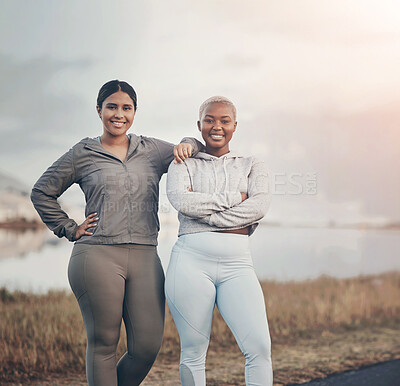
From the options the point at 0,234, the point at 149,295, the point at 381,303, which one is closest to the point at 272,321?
the point at 381,303

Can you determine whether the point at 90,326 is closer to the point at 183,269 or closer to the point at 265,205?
the point at 183,269

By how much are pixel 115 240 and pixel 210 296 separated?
551 mm

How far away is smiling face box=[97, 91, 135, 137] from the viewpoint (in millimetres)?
2641

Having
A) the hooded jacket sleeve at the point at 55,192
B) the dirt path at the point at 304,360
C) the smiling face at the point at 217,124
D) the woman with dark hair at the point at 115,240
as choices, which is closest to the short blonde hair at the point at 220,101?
the smiling face at the point at 217,124

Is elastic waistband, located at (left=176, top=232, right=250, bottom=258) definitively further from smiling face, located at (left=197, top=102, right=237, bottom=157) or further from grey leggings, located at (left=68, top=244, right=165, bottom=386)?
smiling face, located at (left=197, top=102, right=237, bottom=157)

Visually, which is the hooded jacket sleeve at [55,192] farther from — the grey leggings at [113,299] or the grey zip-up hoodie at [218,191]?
the grey zip-up hoodie at [218,191]

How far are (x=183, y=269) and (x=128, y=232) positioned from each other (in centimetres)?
36

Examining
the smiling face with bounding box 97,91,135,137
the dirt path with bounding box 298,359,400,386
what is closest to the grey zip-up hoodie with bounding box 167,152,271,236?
the smiling face with bounding box 97,91,135,137

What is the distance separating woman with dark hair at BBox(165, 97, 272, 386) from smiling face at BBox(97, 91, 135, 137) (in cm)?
38

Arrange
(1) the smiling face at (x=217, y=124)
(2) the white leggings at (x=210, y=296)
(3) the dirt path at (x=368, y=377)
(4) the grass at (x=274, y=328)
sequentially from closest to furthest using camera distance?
(2) the white leggings at (x=210, y=296) → (1) the smiling face at (x=217, y=124) → (3) the dirt path at (x=368, y=377) → (4) the grass at (x=274, y=328)

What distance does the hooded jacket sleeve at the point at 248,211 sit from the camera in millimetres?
2443

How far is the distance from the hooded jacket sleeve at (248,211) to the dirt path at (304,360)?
7.31 ft

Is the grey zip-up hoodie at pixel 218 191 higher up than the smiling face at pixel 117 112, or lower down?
lower down

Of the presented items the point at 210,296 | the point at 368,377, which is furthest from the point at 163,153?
the point at 368,377
